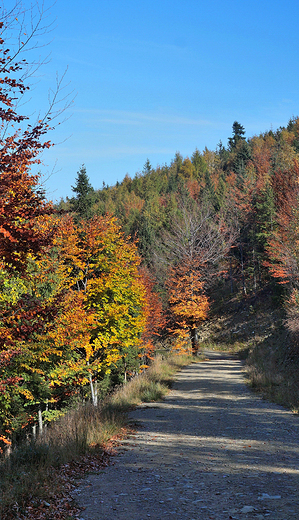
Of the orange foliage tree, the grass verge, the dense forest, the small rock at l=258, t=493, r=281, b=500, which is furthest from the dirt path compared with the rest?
the orange foliage tree

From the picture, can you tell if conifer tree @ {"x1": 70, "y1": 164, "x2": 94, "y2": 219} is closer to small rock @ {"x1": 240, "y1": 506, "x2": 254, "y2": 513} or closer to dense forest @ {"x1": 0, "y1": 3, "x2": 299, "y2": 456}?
dense forest @ {"x1": 0, "y1": 3, "x2": 299, "y2": 456}

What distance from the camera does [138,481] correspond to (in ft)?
21.4

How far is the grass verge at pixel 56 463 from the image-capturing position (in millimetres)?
5145

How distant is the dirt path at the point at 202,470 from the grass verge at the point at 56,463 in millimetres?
331

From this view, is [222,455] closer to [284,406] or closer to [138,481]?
[138,481]

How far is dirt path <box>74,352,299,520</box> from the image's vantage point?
5.30 m

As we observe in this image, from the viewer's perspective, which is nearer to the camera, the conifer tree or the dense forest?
the dense forest

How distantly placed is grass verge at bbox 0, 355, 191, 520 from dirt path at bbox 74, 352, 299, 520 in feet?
1.09

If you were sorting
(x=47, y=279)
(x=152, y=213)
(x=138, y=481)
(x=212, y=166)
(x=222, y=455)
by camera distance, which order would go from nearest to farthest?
(x=138, y=481) < (x=222, y=455) < (x=47, y=279) < (x=152, y=213) < (x=212, y=166)

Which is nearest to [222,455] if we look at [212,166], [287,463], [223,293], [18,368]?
[287,463]

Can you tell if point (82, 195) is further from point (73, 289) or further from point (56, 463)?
point (56, 463)

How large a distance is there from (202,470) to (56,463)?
2469mm

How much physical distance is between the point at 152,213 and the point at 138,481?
77733 millimetres

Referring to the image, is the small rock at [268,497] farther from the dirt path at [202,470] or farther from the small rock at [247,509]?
the small rock at [247,509]
